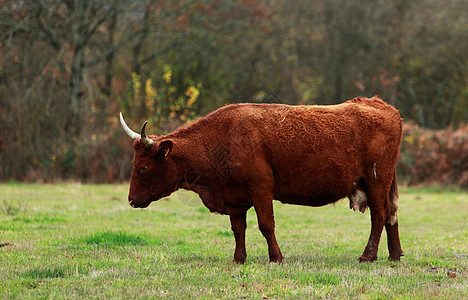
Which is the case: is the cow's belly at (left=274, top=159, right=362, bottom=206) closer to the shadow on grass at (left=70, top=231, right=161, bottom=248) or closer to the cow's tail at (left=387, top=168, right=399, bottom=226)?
the cow's tail at (left=387, top=168, right=399, bottom=226)

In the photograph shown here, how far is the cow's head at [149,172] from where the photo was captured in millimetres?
8266

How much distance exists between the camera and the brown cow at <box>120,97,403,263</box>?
26.9ft

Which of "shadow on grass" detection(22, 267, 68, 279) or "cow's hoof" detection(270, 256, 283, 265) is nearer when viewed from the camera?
"shadow on grass" detection(22, 267, 68, 279)

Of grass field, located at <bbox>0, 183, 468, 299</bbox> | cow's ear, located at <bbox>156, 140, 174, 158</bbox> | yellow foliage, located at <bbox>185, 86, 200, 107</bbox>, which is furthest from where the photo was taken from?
yellow foliage, located at <bbox>185, 86, 200, 107</bbox>

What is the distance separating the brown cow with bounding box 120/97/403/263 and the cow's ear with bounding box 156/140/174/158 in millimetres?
13

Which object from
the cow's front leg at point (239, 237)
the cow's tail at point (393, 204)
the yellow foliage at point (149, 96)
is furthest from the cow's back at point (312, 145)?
the yellow foliage at point (149, 96)

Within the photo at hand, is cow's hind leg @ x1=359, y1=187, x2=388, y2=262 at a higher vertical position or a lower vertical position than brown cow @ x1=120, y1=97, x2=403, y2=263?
lower

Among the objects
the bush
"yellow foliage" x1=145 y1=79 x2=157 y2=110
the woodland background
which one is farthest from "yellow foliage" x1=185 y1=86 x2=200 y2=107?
the bush

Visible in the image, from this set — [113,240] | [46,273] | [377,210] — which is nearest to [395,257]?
[377,210]

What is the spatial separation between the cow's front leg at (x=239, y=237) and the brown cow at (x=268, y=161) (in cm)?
1

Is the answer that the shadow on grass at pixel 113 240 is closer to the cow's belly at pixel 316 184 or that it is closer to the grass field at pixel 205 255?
the grass field at pixel 205 255

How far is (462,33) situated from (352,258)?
3067 cm

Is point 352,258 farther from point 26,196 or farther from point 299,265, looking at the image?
point 26,196

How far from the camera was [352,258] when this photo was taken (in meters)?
8.95
